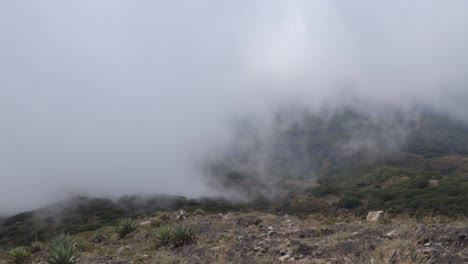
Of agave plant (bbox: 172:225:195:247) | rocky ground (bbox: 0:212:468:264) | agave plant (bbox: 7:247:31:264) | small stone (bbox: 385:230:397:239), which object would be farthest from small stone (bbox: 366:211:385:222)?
agave plant (bbox: 7:247:31:264)

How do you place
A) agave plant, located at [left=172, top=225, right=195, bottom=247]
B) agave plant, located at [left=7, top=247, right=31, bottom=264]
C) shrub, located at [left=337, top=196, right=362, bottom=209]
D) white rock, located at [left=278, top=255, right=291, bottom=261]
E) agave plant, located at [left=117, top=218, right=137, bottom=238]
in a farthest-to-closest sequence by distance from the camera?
shrub, located at [left=337, top=196, right=362, bottom=209], agave plant, located at [left=117, top=218, right=137, bottom=238], agave plant, located at [left=7, top=247, right=31, bottom=264], agave plant, located at [left=172, top=225, right=195, bottom=247], white rock, located at [left=278, top=255, right=291, bottom=261]

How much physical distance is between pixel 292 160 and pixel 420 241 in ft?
630

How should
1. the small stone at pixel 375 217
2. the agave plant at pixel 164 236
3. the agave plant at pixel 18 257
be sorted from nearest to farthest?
the agave plant at pixel 164 236 → the small stone at pixel 375 217 → the agave plant at pixel 18 257

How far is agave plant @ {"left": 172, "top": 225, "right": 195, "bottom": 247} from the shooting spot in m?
10.1

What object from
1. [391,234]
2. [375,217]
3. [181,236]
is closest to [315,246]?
[391,234]

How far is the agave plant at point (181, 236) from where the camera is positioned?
33.2 feet

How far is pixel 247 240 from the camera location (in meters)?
9.45

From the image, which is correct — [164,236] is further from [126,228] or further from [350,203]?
[350,203]

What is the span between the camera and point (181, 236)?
1019cm

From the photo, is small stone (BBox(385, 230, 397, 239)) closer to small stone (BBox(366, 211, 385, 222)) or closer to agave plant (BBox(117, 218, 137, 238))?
small stone (BBox(366, 211, 385, 222))

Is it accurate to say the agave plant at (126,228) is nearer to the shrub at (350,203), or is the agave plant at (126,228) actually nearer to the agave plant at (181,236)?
the agave plant at (181,236)

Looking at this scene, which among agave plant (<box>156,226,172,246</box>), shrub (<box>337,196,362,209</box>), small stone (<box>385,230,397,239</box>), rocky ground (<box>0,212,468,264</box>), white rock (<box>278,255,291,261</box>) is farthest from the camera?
shrub (<box>337,196,362,209</box>)

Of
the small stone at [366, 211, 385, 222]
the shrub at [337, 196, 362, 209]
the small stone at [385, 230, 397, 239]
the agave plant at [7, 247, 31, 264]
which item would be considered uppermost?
the small stone at [385, 230, 397, 239]

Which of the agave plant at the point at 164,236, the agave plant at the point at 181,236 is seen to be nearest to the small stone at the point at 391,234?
the agave plant at the point at 181,236
